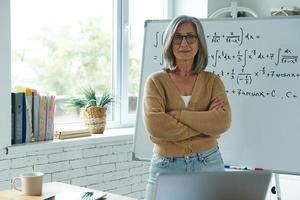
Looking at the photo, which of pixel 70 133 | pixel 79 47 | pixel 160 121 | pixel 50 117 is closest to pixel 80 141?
pixel 70 133

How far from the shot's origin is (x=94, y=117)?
3.15 metres

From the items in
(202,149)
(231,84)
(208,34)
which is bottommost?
(202,149)

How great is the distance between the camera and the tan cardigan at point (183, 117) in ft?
6.98

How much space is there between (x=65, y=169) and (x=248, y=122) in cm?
117

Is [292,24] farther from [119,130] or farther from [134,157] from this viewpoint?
[119,130]

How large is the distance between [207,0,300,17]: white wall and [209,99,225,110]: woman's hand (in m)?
1.64

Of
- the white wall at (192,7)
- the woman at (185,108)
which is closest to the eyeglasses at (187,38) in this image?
the woman at (185,108)

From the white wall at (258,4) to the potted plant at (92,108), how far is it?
3.86ft

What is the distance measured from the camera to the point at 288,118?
7.96 feet

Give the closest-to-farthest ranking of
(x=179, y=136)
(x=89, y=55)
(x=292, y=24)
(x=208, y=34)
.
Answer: (x=179, y=136) < (x=292, y=24) < (x=208, y=34) < (x=89, y=55)

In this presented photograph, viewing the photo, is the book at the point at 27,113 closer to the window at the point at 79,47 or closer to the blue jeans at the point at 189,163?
the window at the point at 79,47

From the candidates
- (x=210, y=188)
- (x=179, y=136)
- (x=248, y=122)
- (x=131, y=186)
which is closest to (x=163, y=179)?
(x=210, y=188)

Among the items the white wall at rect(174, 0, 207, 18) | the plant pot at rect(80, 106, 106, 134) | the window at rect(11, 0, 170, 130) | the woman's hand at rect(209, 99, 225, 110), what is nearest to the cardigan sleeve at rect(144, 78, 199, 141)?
the woman's hand at rect(209, 99, 225, 110)

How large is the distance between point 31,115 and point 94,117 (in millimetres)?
525
